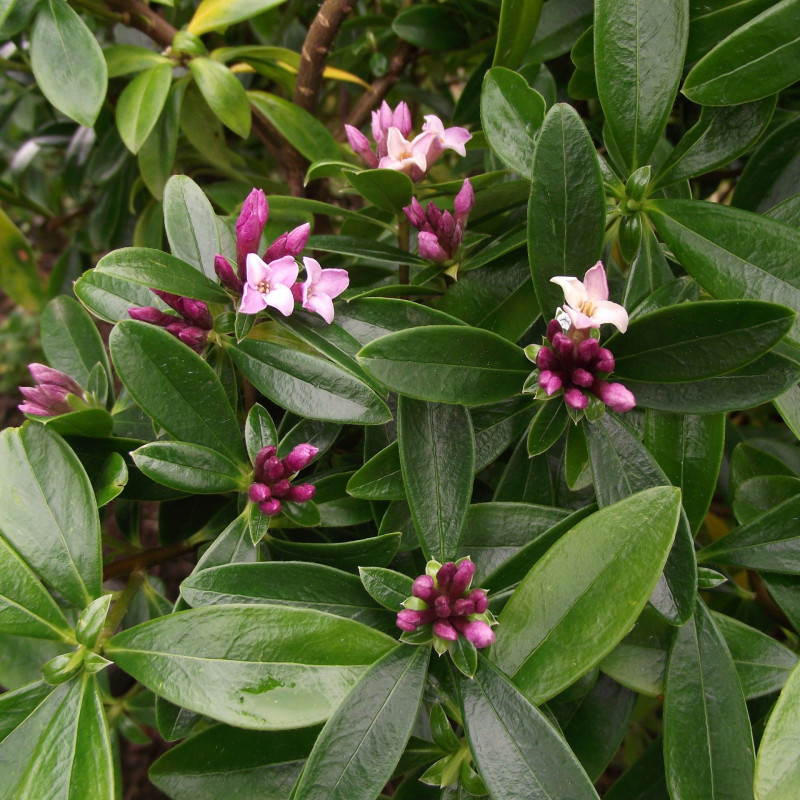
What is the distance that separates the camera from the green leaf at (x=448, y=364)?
2.48 ft

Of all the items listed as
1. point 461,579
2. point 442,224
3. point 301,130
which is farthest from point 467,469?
point 301,130

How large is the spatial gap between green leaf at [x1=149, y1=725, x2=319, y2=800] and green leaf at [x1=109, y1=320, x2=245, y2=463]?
39 cm

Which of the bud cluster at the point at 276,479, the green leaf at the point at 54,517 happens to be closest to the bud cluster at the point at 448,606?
the bud cluster at the point at 276,479

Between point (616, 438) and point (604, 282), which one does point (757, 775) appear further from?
point (604, 282)

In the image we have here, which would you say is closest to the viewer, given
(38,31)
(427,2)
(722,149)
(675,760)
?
(675,760)

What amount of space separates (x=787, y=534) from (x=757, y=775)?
1.12 feet

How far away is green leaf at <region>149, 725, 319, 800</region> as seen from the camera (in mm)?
940

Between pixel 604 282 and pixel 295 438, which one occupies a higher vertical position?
pixel 604 282

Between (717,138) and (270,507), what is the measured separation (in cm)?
81

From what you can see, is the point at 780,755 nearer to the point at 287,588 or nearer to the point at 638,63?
the point at 287,588

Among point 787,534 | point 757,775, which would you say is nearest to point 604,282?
point 787,534

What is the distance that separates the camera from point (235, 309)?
974 mm

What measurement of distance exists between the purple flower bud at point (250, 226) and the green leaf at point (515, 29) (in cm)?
50

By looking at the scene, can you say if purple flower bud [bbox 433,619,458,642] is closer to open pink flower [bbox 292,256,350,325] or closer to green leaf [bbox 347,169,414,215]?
open pink flower [bbox 292,256,350,325]
